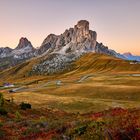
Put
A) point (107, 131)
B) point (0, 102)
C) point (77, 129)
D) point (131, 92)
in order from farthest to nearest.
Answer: point (131, 92) < point (0, 102) < point (77, 129) < point (107, 131)

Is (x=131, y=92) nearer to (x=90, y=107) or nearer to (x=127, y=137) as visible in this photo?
(x=90, y=107)

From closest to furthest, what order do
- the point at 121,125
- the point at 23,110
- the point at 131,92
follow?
the point at 121,125, the point at 23,110, the point at 131,92

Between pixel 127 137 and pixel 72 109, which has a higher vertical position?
pixel 127 137

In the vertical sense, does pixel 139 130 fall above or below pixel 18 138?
above

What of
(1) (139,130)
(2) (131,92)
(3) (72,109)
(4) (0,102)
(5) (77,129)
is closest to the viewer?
(1) (139,130)

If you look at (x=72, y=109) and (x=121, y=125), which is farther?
(x=72, y=109)

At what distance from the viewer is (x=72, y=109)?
62219mm

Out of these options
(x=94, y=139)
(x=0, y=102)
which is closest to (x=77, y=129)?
(x=94, y=139)

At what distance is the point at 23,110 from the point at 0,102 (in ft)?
26.6

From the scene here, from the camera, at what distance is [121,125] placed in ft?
43.5

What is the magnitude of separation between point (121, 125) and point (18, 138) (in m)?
8.05

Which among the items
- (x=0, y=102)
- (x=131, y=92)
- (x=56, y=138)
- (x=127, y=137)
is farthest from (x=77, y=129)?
(x=131, y=92)

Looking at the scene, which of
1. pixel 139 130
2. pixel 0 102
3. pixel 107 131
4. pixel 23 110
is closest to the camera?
pixel 139 130

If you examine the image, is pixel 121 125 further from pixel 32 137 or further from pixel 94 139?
pixel 32 137
